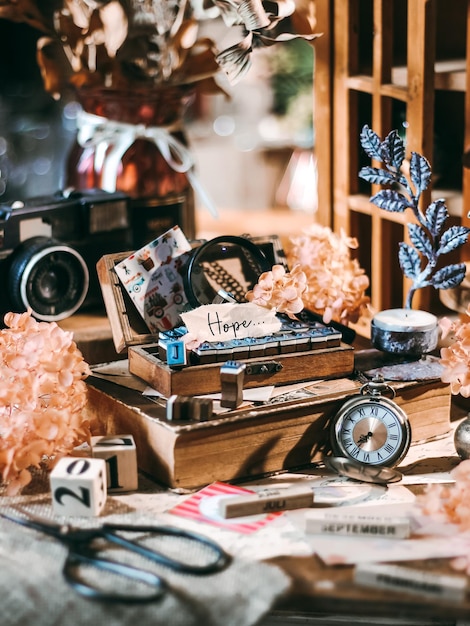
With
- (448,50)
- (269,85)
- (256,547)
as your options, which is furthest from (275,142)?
(256,547)

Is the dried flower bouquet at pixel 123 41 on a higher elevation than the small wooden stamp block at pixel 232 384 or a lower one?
higher

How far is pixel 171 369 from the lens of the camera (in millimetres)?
1330

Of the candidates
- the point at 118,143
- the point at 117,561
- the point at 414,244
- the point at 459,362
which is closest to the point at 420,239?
the point at 414,244

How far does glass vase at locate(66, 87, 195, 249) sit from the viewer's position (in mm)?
1982

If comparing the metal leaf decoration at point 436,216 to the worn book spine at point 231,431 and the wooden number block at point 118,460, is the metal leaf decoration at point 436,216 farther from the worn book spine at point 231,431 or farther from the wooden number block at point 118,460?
the wooden number block at point 118,460

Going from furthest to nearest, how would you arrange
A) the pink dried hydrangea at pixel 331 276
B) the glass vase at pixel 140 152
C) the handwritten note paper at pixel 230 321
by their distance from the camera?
the glass vase at pixel 140 152, the pink dried hydrangea at pixel 331 276, the handwritten note paper at pixel 230 321

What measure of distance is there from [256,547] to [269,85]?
12.1 feet

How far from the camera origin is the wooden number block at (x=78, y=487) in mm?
1183

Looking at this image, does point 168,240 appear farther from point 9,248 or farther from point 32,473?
point 32,473

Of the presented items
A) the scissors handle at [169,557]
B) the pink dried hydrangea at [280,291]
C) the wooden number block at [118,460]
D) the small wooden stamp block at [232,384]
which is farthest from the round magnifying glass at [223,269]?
the scissors handle at [169,557]

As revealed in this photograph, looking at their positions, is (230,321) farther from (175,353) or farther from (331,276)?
(331,276)

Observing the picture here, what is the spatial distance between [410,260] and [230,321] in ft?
1.03

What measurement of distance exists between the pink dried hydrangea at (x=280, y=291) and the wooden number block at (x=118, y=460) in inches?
12.2

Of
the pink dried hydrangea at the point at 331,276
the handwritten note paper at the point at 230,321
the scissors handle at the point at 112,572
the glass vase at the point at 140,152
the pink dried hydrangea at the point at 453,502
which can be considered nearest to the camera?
the scissors handle at the point at 112,572
